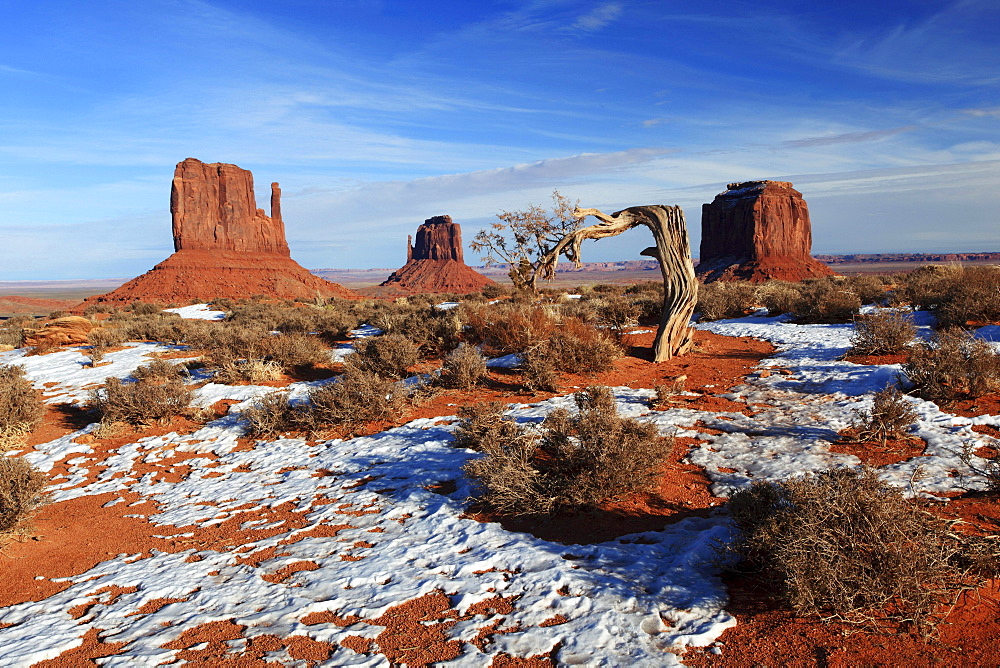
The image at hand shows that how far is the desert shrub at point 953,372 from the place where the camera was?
22.4 feet

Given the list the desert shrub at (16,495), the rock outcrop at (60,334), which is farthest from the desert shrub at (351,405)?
the rock outcrop at (60,334)

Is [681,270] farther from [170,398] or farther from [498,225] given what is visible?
[170,398]

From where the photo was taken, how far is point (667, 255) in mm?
10727

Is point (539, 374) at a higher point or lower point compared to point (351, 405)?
higher

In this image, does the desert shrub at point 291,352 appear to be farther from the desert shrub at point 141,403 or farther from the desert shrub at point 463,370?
A: the desert shrub at point 463,370

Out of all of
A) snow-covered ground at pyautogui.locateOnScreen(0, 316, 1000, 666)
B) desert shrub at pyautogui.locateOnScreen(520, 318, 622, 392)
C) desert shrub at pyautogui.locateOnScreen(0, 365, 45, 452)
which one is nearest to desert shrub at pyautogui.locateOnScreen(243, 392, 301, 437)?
snow-covered ground at pyautogui.locateOnScreen(0, 316, 1000, 666)

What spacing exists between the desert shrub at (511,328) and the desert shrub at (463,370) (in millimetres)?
1351

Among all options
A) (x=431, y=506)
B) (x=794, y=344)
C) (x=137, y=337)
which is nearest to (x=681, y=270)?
(x=794, y=344)

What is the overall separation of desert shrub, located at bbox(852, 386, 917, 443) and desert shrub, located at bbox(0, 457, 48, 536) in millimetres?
8822

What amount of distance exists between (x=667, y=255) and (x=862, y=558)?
8.16m

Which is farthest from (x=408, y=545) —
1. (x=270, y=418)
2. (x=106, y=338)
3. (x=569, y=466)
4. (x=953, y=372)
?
(x=106, y=338)

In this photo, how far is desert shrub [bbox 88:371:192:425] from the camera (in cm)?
907

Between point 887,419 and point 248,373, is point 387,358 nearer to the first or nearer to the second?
point 248,373

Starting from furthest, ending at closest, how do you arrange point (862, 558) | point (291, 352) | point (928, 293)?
1. point (928, 293)
2. point (291, 352)
3. point (862, 558)
